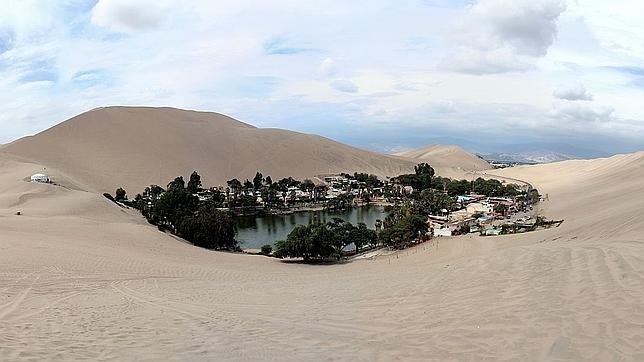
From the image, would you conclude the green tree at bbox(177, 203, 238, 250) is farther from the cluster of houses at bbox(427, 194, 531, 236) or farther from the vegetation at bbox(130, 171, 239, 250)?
the cluster of houses at bbox(427, 194, 531, 236)

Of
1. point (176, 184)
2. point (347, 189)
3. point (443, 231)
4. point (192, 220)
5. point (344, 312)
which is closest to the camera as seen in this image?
point (344, 312)

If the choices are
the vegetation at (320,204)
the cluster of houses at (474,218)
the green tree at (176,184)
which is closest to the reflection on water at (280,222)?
the vegetation at (320,204)

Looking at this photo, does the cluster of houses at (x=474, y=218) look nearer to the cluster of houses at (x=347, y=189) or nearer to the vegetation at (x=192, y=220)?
the vegetation at (x=192, y=220)

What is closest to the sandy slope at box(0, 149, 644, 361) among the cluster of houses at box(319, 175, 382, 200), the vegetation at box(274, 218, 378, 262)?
the vegetation at box(274, 218, 378, 262)

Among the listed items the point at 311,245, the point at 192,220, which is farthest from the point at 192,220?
the point at 311,245

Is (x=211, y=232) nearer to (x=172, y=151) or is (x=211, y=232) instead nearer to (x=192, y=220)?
(x=192, y=220)

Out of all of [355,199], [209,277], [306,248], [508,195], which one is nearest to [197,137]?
[355,199]

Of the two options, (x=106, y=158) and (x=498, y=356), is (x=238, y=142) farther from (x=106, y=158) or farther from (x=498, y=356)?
(x=498, y=356)
